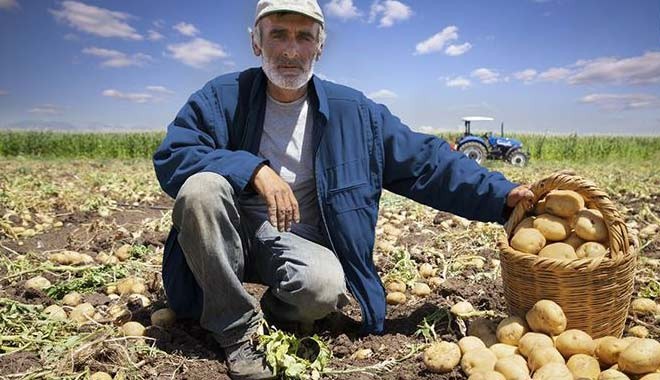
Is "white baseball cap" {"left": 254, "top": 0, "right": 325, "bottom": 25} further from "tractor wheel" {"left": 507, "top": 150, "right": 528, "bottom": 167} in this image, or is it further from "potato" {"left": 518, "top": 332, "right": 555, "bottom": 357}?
"tractor wheel" {"left": 507, "top": 150, "right": 528, "bottom": 167}

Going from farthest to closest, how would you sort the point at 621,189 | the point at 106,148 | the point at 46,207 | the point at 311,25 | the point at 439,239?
the point at 106,148, the point at 621,189, the point at 46,207, the point at 439,239, the point at 311,25

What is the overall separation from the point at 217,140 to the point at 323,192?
586 mm

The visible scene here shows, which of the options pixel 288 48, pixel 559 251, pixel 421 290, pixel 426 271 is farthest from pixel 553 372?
pixel 288 48

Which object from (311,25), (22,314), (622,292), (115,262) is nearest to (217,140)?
(311,25)

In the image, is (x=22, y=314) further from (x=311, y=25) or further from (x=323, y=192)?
(x=311, y=25)

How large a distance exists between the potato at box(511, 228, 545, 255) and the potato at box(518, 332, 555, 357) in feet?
1.18

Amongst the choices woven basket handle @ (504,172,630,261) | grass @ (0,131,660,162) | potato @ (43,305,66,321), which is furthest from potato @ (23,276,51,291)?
→ grass @ (0,131,660,162)

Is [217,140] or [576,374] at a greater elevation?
[217,140]

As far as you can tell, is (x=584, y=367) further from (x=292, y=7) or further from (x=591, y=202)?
(x=292, y=7)

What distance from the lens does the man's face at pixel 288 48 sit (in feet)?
9.00

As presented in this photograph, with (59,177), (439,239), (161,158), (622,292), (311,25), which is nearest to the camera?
(622,292)

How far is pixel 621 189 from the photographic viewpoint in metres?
7.37

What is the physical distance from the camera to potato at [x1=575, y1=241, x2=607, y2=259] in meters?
2.31

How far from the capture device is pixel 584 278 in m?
2.26
